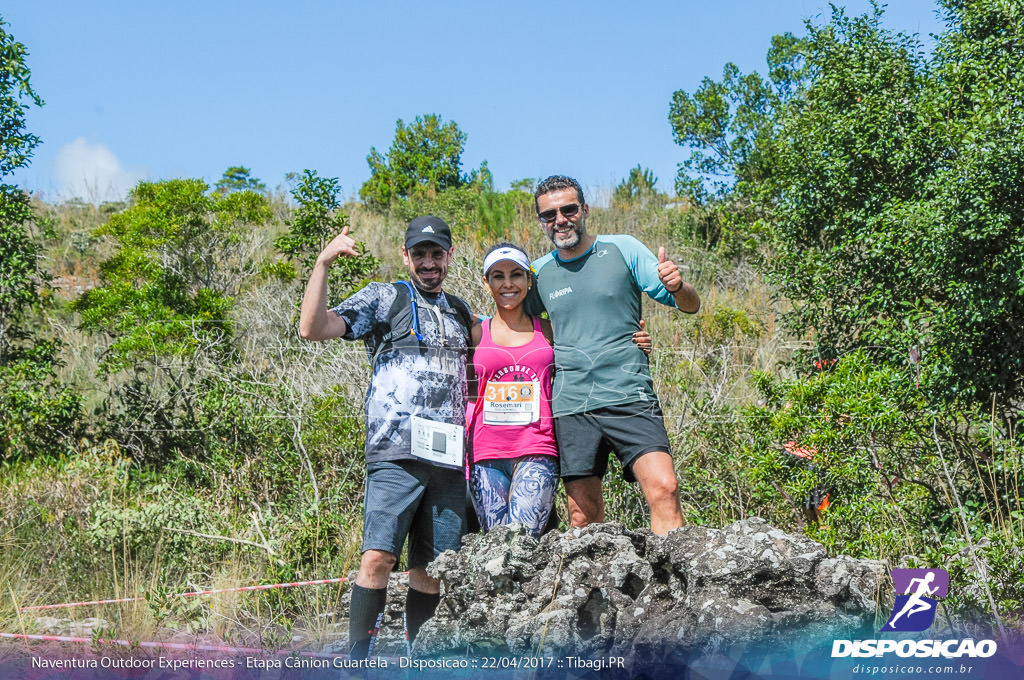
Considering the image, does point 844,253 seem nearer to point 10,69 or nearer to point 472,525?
point 472,525

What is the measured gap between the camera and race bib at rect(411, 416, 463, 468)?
335 cm

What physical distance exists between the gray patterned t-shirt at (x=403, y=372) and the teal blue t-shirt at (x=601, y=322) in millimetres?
426

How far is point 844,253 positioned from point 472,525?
155 inches

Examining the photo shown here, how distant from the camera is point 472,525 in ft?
12.2

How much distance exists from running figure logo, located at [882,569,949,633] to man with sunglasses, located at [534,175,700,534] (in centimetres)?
85

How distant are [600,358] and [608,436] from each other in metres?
0.32

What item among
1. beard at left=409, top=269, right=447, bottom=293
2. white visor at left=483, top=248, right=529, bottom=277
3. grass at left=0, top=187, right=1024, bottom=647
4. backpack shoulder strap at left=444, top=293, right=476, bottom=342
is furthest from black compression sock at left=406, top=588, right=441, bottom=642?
white visor at left=483, top=248, right=529, bottom=277

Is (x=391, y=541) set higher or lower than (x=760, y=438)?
lower

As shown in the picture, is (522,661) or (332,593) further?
(332,593)

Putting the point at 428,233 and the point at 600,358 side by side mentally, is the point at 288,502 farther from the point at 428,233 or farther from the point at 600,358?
the point at 600,358

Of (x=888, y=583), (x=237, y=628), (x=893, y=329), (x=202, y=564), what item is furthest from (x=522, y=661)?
(x=893, y=329)

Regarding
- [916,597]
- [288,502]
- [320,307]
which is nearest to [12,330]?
[288,502]

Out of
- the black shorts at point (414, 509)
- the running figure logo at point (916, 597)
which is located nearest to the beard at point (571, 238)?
the black shorts at point (414, 509)

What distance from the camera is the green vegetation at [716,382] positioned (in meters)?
4.56
